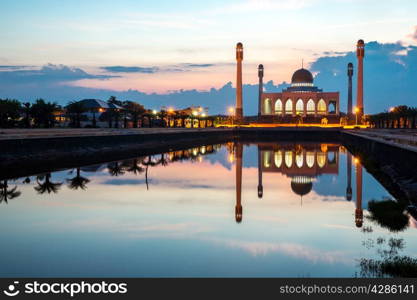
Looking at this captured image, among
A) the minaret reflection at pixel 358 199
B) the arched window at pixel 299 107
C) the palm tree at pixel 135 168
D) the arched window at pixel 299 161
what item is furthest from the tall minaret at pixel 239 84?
the minaret reflection at pixel 358 199

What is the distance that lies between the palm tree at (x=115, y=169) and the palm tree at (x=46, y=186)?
13.0ft

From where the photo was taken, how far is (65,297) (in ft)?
24.3

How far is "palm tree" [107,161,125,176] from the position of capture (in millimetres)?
28172

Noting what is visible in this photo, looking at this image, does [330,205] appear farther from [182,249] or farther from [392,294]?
[392,294]

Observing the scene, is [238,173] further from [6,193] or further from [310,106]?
[310,106]

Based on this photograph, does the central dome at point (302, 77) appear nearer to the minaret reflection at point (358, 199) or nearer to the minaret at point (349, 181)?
the minaret at point (349, 181)

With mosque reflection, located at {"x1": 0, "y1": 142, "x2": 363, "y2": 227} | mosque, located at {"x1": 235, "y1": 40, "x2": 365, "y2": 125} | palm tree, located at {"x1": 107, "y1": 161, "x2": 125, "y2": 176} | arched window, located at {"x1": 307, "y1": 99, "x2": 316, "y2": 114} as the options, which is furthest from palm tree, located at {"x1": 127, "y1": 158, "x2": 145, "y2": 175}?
arched window, located at {"x1": 307, "y1": 99, "x2": 316, "y2": 114}

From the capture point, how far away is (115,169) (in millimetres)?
30141

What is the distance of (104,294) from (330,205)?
482 inches

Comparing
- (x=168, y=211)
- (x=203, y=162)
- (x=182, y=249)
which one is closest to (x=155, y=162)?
(x=203, y=162)

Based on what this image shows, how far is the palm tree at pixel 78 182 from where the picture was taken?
22516 millimetres

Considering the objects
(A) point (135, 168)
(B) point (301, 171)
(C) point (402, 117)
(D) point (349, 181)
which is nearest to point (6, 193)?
(A) point (135, 168)

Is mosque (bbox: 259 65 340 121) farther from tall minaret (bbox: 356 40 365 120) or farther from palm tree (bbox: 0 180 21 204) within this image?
palm tree (bbox: 0 180 21 204)

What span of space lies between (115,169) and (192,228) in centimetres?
1649
